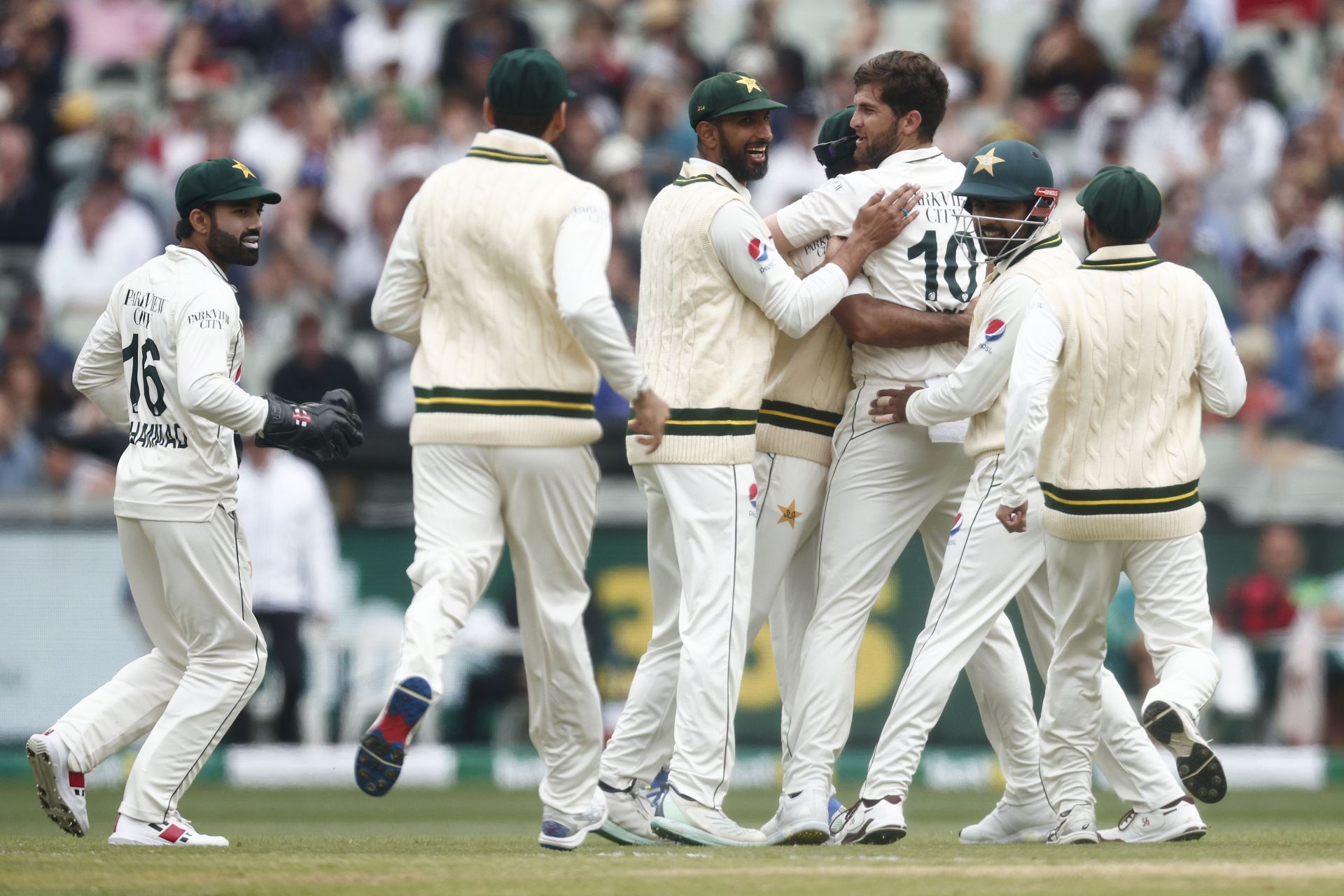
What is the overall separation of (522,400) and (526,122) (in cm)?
99

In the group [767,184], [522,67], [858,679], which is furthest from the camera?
[767,184]

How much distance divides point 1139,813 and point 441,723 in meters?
5.86

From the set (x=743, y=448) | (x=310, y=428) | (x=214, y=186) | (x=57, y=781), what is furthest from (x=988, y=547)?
(x=57, y=781)

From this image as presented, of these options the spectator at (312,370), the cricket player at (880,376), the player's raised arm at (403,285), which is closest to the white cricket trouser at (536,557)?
the player's raised arm at (403,285)

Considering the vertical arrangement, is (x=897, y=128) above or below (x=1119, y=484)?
above

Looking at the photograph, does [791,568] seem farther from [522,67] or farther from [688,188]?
[522,67]

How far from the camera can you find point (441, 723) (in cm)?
1213

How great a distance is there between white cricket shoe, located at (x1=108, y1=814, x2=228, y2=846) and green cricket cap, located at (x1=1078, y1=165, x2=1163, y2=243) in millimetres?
3849

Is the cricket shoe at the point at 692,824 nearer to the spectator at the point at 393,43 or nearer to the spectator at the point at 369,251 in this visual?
the spectator at the point at 369,251

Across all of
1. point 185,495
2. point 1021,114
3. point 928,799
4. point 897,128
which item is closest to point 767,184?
point 1021,114

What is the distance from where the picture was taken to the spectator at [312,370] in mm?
12969

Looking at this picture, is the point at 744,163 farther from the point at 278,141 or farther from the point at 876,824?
the point at 278,141

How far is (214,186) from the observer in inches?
282

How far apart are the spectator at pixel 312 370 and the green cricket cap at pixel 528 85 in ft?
21.0
